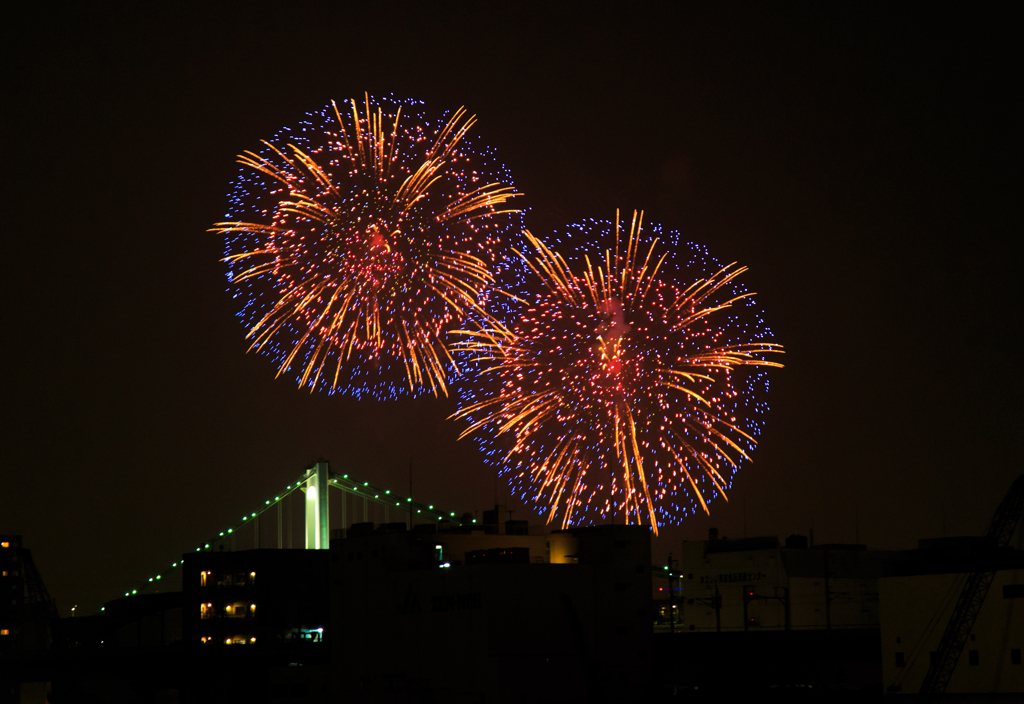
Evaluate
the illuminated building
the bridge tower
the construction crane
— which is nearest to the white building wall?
the construction crane

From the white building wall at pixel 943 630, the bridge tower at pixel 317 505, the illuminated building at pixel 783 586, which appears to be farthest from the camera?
Answer: the bridge tower at pixel 317 505

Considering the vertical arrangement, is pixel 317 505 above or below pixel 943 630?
above

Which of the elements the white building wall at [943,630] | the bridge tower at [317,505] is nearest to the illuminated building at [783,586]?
the white building wall at [943,630]

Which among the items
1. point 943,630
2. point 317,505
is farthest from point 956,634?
point 317,505

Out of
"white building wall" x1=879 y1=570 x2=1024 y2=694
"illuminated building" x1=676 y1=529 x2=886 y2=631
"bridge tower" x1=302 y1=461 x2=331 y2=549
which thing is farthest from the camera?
"bridge tower" x1=302 y1=461 x2=331 y2=549

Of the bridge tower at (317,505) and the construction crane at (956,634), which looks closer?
the construction crane at (956,634)

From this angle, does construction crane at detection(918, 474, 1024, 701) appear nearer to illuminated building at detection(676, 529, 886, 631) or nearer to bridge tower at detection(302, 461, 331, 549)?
illuminated building at detection(676, 529, 886, 631)

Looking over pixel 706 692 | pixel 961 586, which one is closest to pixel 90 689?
pixel 706 692

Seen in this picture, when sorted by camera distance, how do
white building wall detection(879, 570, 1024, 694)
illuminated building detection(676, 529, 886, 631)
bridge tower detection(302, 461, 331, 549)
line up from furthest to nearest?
bridge tower detection(302, 461, 331, 549) → illuminated building detection(676, 529, 886, 631) → white building wall detection(879, 570, 1024, 694)

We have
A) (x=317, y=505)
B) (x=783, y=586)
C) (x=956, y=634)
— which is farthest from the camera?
(x=317, y=505)

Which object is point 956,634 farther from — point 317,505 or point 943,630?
point 317,505

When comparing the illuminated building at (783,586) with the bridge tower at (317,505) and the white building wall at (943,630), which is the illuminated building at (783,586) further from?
the bridge tower at (317,505)

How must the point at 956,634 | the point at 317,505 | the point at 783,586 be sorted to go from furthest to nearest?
the point at 317,505
the point at 783,586
the point at 956,634
